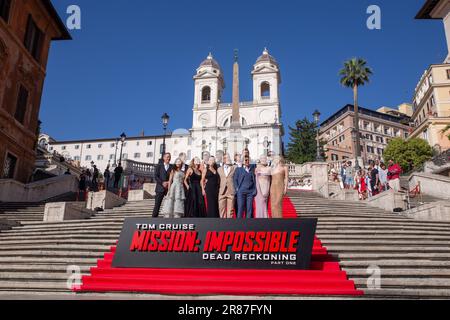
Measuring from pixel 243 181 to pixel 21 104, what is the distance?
19.1 m

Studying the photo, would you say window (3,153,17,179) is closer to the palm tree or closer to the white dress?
the white dress

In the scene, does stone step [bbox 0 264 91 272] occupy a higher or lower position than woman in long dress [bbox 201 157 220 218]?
lower

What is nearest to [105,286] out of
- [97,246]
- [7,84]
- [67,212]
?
[97,246]

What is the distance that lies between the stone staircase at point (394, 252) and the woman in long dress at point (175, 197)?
386cm

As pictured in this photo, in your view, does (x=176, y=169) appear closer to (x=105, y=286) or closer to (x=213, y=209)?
(x=213, y=209)

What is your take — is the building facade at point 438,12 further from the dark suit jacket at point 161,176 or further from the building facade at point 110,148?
the building facade at point 110,148

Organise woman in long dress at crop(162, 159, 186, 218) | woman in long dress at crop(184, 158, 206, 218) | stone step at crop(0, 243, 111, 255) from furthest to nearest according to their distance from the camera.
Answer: woman in long dress at crop(184, 158, 206, 218)
woman in long dress at crop(162, 159, 186, 218)
stone step at crop(0, 243, 111, 255)

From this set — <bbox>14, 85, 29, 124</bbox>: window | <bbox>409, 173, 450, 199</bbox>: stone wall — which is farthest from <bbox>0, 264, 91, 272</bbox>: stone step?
<bbox>409, 173, 450, 199</bbox>: stone wall

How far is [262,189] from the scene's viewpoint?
31.0 feet

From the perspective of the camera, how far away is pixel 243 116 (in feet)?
243

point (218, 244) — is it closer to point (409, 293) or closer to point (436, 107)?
point (409, 293)

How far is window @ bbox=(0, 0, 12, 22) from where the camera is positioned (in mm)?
20562

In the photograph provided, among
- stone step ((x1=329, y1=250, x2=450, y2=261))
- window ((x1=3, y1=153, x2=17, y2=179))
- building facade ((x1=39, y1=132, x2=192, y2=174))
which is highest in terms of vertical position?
building facade ((x1=39, y1=132, x2=192, y2=174))
